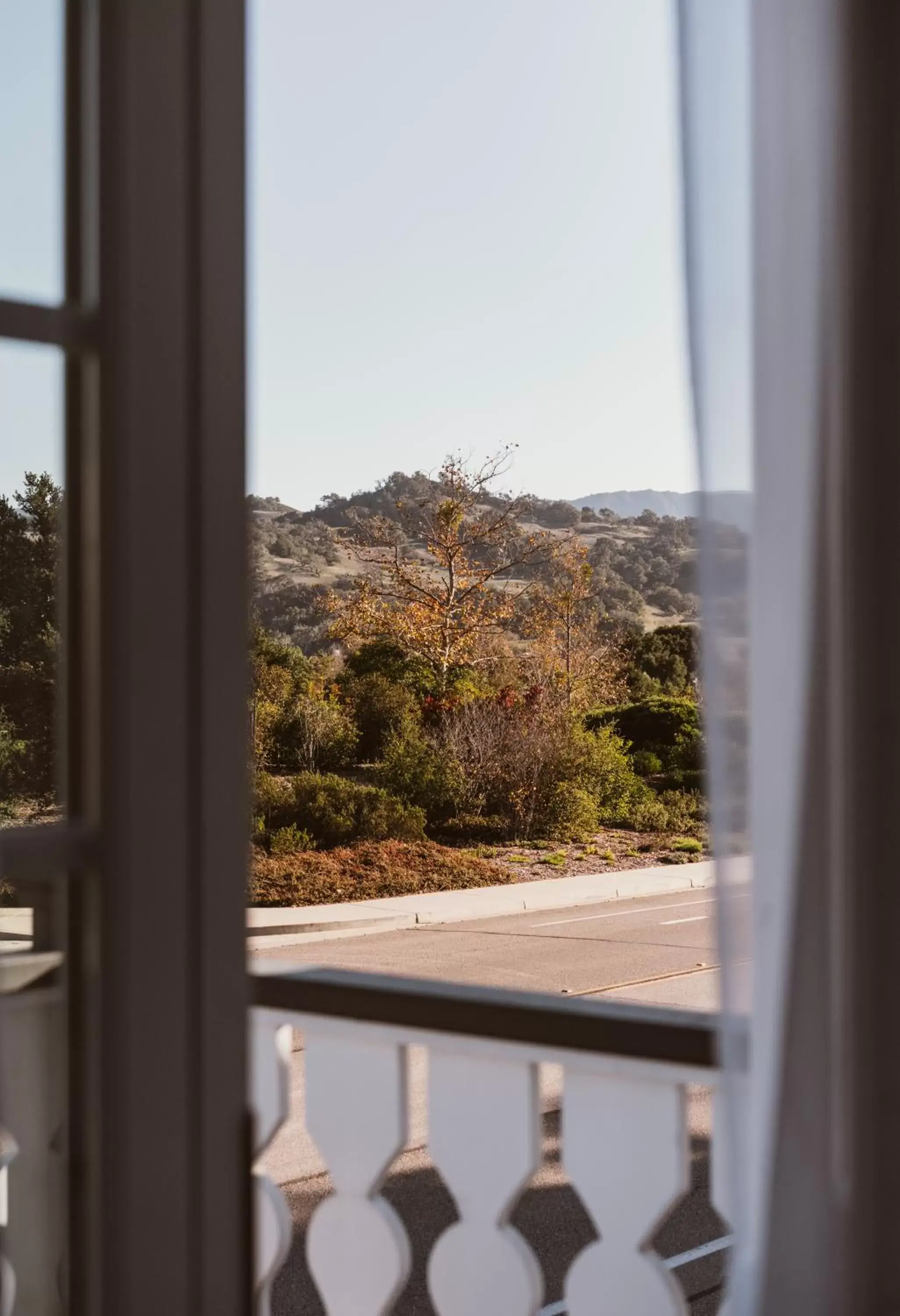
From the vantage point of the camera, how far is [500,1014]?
3.77 ft

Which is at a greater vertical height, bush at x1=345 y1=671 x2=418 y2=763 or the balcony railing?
bush at x1=345 y1=671 x2=418 y2=763

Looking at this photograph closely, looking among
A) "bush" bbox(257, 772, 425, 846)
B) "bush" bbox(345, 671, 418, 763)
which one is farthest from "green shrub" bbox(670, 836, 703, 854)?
"bush" bbox(345, 671, 418, 763)

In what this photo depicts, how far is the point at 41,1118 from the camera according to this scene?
86 cm

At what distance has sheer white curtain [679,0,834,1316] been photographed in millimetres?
1078

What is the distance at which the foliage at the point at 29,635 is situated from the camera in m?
0.86

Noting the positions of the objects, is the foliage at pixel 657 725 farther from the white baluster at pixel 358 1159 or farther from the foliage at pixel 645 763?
the white baluster at pixel 358 1159

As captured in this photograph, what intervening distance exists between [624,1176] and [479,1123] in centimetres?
14

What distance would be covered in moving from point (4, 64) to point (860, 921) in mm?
929

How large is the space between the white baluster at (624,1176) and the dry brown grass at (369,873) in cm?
1226

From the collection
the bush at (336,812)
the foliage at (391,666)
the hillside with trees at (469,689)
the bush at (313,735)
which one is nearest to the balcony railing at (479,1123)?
the hillside with trees at (469,689)

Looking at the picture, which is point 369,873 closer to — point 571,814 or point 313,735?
point 313,735

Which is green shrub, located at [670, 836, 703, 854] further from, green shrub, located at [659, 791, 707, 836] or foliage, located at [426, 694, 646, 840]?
foliage, located at [426, 694, 646, 840]

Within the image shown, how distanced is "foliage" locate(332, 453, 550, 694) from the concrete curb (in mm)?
2814

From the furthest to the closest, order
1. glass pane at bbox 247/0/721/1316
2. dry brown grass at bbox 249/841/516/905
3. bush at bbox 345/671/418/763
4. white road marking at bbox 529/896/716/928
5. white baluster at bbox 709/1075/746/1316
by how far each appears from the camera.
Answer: bush at bbox 345/671/418/763 → glass pane at bbox 247/0/721/1316 → dry brown grass at bbox 249/841/516/905 → white road marking at bbox 529/896/716/928 → white baluster at bbox 709/1075/746/1316
